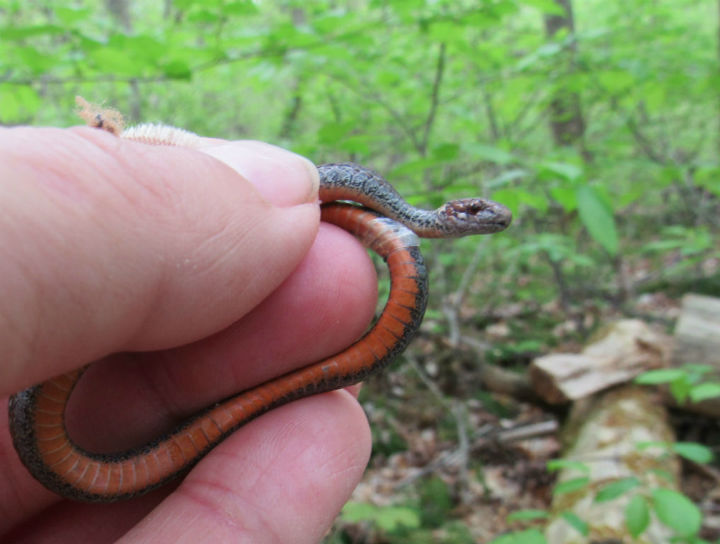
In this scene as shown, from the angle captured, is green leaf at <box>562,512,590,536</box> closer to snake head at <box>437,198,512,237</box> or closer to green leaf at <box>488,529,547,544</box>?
green leaf at <box>488,529,547,544</box>

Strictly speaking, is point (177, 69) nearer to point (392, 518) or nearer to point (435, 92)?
point (435, 92)

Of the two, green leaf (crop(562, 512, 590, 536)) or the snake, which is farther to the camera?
green leaf (crop(562, 512, 590, 536))

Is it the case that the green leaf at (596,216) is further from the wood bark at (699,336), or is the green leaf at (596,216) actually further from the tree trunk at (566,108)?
the wood bark at (699,336)

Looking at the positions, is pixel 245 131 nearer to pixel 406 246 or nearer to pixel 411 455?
pixel 411 455

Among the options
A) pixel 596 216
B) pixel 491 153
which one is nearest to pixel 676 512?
pixel 596 216

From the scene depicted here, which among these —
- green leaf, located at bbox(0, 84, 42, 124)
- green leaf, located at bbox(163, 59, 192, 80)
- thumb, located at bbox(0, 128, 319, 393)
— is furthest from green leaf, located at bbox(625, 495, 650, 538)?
green leaf, located at bbox(0, 84, 42, 124)
